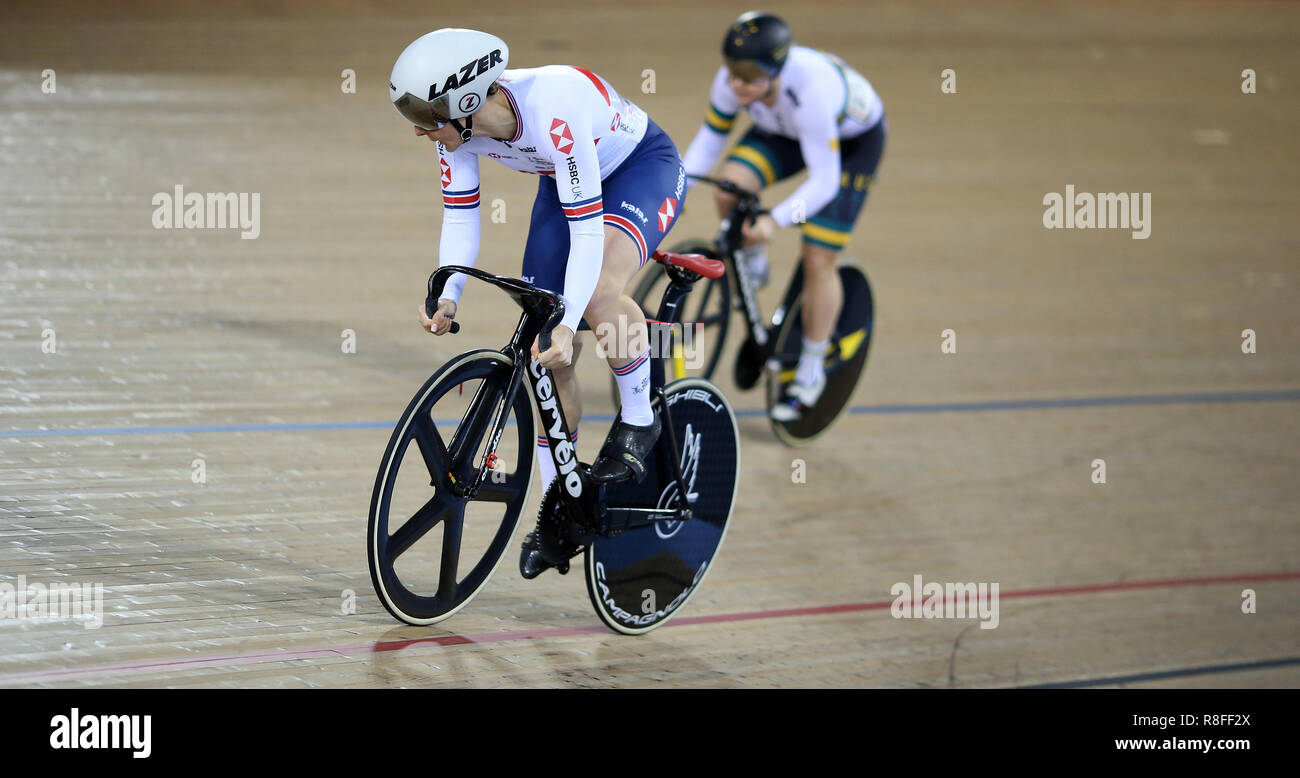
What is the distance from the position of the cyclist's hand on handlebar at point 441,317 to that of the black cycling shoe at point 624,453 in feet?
1.35

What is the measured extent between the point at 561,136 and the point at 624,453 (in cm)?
65

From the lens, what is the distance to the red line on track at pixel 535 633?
2.35 m

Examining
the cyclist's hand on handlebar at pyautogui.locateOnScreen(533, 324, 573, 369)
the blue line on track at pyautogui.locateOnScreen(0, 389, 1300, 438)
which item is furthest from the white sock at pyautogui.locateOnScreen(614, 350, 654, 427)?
the blue line on track at pyautogui.locateOnScreen(0, 389, 1300, 438)

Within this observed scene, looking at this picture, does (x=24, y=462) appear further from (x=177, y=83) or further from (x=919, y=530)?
(x=177, y=83)

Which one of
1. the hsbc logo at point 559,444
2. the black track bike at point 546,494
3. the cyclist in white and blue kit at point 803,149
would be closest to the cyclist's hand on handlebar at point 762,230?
the cyclist in white and blue kit at point 803,149

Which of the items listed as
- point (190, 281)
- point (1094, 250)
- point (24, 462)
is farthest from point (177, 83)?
point (1094, 250)

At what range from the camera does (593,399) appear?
418cm

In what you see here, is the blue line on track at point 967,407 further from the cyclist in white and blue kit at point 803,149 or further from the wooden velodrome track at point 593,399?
the cyclist in white and blue kit at point 803,149

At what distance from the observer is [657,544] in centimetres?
281

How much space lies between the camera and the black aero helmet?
3602mm

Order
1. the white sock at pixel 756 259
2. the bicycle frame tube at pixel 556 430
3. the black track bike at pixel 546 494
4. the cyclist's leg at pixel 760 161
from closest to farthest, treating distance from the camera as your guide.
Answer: the black track bike at pixel 546 494 < the bicycle frame tube at pixel 556 430 < the cyclist's leg at pixel 760 161 < the white sock at pixel 756 259

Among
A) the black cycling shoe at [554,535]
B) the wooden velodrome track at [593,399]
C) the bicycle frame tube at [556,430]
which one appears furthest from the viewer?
the wooden velodrome track at [593,399]

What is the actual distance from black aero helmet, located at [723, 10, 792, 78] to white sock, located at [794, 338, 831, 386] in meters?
0.90

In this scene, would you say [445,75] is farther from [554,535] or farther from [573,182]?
[554,535]
